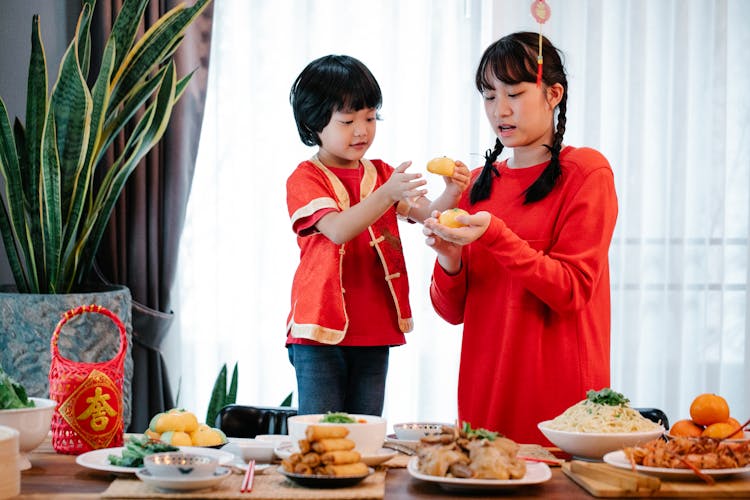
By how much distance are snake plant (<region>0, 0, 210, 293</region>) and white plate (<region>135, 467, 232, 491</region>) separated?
1.84 meters

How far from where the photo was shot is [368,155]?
12.4 ft

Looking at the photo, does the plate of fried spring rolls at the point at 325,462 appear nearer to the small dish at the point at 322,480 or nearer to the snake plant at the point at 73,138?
the small dish at the point at 322,480

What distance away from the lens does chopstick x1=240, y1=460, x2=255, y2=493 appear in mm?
1317

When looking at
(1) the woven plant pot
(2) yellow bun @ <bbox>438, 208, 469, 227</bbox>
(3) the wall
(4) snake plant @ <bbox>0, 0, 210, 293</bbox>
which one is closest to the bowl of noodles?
(2) yellow bun @ <bbox>438, 208, 469, 227</bbox>

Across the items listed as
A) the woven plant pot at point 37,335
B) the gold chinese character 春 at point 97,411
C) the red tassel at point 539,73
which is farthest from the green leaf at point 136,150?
the gold chinese character 春 at point 97,411

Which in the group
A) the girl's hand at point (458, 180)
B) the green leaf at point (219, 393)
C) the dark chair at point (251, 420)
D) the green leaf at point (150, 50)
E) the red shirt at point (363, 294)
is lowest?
the green leaf at point (219, 393)

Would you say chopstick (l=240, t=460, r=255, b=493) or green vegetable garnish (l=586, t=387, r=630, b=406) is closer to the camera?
chopstick (l=240, t=460, r=255, b=493)

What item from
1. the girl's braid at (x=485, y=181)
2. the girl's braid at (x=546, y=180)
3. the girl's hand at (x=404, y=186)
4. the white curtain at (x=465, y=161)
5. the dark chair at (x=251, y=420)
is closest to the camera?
the girl's hand at (x=404, y=186)

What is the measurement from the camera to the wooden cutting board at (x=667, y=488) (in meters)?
1.30

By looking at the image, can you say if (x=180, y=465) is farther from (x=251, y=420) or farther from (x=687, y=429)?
(x=251, y=420)

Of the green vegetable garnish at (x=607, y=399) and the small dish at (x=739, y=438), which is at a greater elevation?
the green vegetable garnish at (x=607, y=399)

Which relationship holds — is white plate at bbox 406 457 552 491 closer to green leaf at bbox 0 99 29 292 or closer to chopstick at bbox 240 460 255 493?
chopstick at bbox 240 460 255 493

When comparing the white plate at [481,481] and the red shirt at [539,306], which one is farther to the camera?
the red shirt at [539,306]

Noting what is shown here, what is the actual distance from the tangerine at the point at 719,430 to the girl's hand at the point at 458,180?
2.60ft
